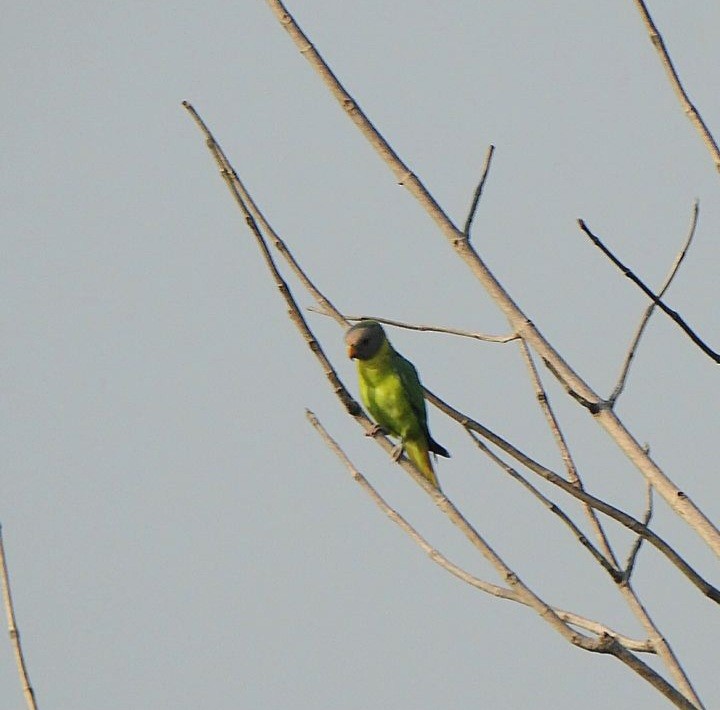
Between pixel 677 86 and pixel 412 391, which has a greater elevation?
pixel 412 391

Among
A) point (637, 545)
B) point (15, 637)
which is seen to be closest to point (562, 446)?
point (637, 545)

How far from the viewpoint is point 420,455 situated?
7.02 metres

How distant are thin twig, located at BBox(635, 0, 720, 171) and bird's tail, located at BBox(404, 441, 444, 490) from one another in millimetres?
4002

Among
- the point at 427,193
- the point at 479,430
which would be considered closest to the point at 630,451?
the point at 479,430

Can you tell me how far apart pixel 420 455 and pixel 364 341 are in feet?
2.71

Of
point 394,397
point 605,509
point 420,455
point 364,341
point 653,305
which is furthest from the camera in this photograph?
point 420,455

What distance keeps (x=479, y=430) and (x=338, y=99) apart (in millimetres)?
1028

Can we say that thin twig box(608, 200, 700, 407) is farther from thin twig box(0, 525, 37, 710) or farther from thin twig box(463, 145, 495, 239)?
thin twig box(0, 525, 37, 710)

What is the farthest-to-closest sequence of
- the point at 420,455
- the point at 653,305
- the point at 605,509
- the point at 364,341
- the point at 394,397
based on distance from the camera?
the point at 420,455 < the point at 394,397 < the point at 364,341 < the point at 653,305 < the point at 605,509

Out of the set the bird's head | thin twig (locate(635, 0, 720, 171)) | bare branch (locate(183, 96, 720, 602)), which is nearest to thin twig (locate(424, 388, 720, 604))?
bare branch (locate(183, 96, 720, 602))

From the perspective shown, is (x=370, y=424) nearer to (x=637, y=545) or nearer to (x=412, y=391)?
A: (x=637, y=545)

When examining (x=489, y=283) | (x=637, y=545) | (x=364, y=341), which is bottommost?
(x=637, y=545)

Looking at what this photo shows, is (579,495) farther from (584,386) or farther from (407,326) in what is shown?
(407,326)

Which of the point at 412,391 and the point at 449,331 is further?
the point at 412,391
